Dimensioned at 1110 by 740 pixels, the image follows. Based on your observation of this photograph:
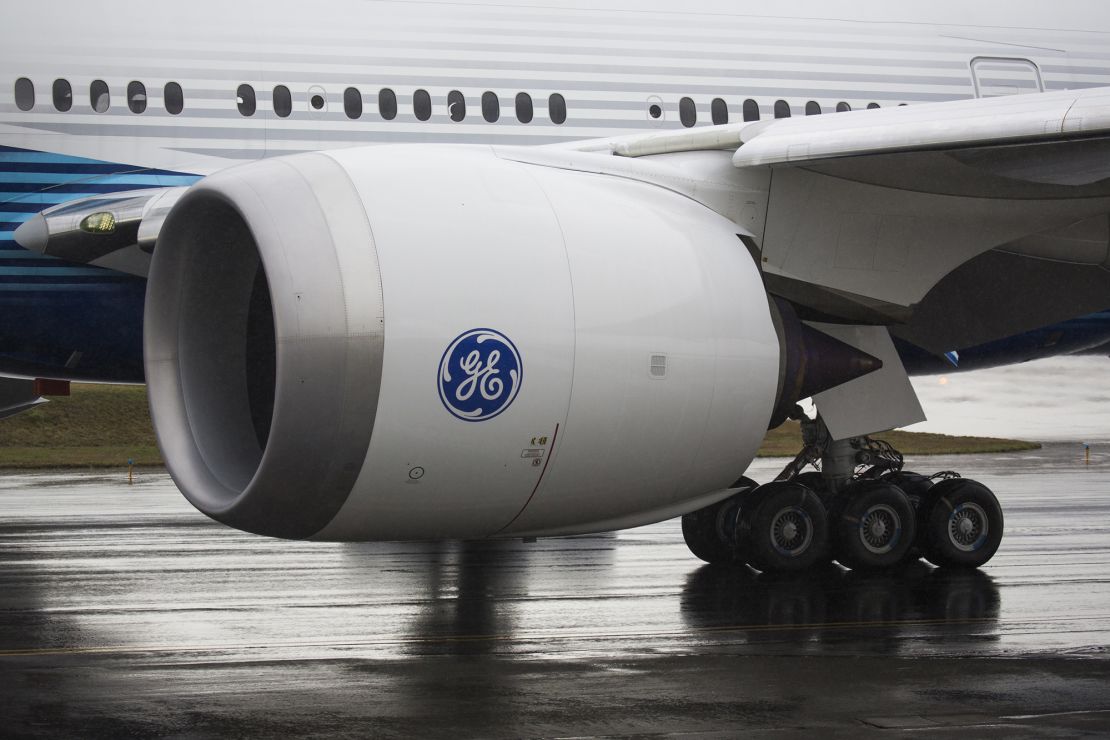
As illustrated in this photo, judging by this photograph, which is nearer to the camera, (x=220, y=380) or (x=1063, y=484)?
(x=220, y=380)

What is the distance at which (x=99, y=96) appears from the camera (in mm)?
9672

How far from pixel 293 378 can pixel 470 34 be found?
497cm

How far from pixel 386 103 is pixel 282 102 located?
73 cm

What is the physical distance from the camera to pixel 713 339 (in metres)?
7.22

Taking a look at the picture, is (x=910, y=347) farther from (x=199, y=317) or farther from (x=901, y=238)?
(x=199, y=317)

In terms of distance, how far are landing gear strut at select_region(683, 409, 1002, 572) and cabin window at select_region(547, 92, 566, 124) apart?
2.86m

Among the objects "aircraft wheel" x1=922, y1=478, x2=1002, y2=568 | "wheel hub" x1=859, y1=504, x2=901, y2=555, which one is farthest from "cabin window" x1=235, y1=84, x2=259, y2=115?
"aircraft wheel" x1=922, y1=478, x2=1002, y2=568

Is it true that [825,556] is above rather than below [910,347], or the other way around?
below

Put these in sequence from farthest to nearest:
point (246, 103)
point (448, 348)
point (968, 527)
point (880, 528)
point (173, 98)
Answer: point (246, 103) → point (173, 98) → point (968, 527) → point (880, 528) → point (448, 348)

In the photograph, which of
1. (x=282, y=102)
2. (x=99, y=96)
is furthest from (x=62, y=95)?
(x=282, y=102)

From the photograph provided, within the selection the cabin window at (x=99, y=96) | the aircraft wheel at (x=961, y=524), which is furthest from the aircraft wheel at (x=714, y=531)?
the cabin window at (x=99, y=96)

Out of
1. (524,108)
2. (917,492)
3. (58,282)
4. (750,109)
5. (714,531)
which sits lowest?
(714,531)

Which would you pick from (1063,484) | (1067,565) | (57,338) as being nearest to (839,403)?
(1067,565)

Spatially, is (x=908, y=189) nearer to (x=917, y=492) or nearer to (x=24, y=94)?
(x=917, y=492)
